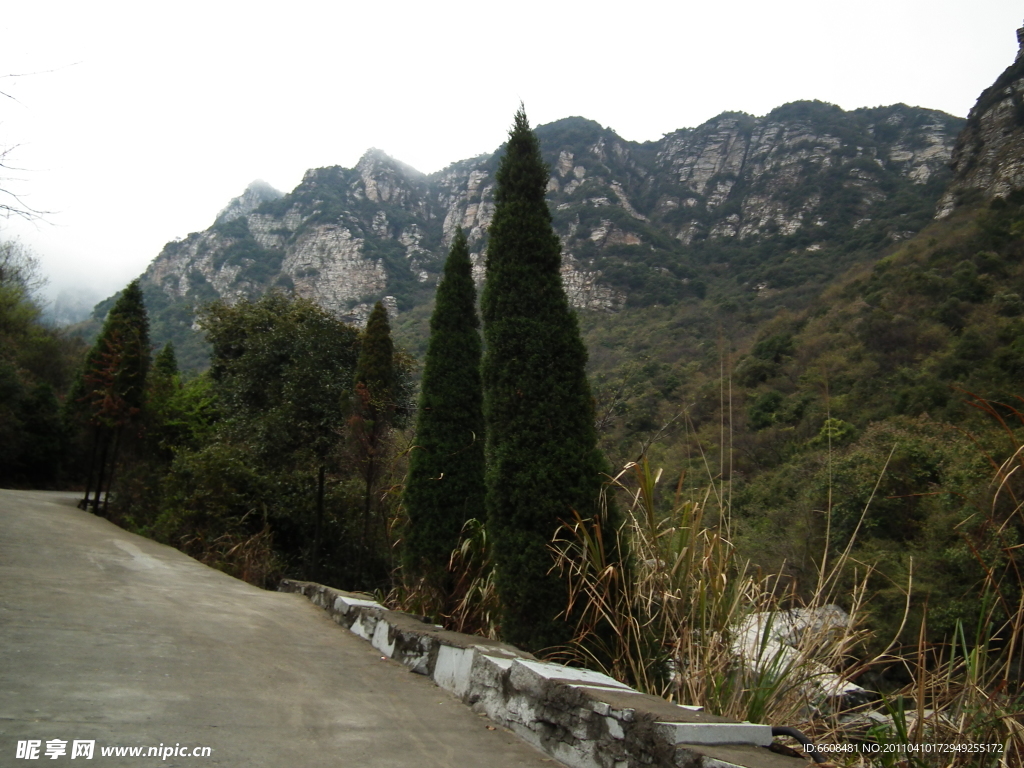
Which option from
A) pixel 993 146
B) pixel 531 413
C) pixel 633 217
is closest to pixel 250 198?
pixel 633 217

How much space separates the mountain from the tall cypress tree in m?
42.5

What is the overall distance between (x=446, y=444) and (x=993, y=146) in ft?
140

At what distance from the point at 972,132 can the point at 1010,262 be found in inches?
829

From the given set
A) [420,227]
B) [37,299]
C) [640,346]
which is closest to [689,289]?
[640,346]

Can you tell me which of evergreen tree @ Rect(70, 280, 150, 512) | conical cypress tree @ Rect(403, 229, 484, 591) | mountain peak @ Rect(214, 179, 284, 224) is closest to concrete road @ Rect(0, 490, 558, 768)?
conical cypress tree @ Rect(403, 229, 484, 591)

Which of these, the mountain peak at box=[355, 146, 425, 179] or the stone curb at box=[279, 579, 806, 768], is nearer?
the stone curb at box=[279, 579, 806, 768]

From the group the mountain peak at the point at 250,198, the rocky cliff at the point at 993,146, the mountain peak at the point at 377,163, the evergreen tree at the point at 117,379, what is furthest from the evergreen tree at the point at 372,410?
the mountain peak at the point at 250,198

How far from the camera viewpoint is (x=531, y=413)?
4.47 meters

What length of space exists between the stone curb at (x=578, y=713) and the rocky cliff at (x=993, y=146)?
37.5 meters

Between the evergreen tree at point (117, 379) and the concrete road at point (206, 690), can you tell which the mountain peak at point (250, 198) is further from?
the concrete road at point (206, 690)

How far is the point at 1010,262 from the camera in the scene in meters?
24.5

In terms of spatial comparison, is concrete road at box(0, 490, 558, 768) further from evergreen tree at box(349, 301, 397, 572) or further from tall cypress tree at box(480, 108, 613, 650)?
evergreen tree at box(349, 301, 397, 572)

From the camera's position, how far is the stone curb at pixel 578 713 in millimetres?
2336

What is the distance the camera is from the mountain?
5566 cm
